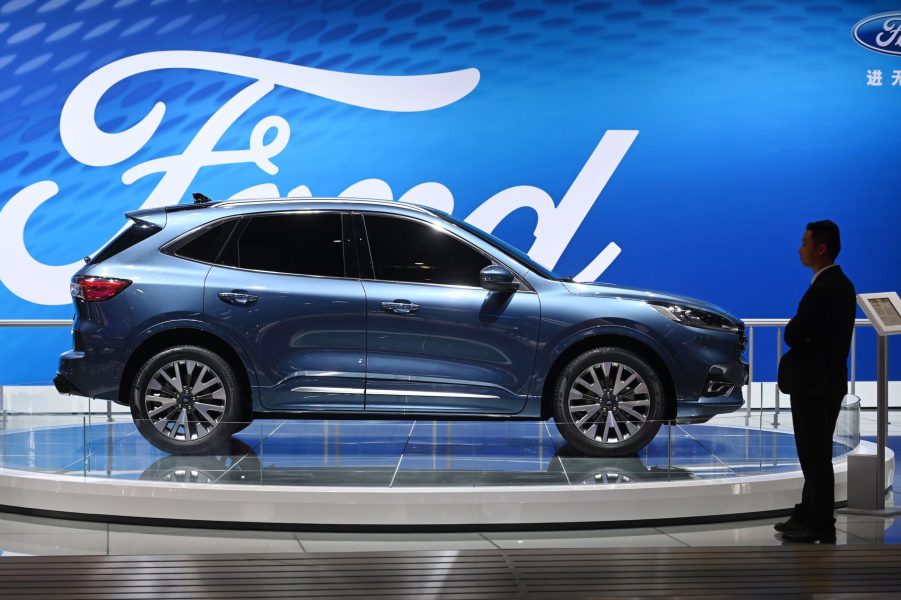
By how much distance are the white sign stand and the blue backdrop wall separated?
4.25m

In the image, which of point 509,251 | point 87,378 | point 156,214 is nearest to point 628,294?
point 509,251

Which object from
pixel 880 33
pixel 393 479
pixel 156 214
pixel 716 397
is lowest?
pixel 393 479

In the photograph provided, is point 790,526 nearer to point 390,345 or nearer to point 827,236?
point 827,236

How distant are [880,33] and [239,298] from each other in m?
7.16

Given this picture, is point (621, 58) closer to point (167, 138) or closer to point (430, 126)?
point (430, 126)

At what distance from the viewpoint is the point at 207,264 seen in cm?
632

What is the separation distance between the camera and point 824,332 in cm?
499

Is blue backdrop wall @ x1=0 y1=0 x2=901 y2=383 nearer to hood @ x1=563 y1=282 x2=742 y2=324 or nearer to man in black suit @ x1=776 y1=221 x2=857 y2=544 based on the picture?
hood @ x1=563 y1=282 x2=742 y2=324

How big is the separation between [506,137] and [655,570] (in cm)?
611

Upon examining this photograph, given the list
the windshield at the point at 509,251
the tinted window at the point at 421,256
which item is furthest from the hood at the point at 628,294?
the tinted window at the point at 421,256

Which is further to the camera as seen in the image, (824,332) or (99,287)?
(99,287)

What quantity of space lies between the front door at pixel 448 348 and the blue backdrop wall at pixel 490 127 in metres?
3.67

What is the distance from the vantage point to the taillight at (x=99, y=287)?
6234mm

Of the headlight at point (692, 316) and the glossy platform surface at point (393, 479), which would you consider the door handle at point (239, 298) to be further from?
the headlight at point (692, 316)
